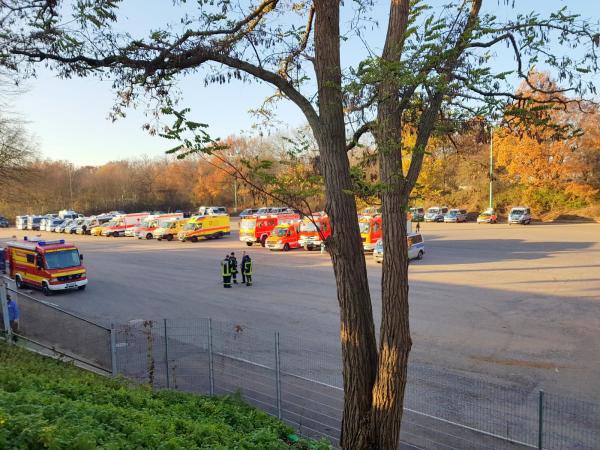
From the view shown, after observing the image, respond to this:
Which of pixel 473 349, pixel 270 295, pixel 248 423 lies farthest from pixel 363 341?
pixel 270 295

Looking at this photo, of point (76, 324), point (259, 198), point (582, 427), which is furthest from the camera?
point (76, 324)

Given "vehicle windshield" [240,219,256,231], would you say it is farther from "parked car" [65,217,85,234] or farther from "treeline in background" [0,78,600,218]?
"parked car" [65,217,85,234]

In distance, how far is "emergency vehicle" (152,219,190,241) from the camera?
3919cm

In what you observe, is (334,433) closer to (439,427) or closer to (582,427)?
(439,427)

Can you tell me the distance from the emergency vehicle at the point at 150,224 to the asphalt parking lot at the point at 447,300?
9560 mm

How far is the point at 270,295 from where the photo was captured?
691 inches

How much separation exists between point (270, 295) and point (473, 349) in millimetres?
8304

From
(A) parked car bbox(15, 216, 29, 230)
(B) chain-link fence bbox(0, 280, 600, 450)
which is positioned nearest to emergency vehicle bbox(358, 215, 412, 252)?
(B) chain-link fence bbox(0, 280, 600, 450)

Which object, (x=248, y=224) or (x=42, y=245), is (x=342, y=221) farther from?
(x=248, y=224)

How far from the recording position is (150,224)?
1614 inches

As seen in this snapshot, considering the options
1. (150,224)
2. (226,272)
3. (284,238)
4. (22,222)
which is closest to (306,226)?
(284,238)

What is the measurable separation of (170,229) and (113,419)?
35660 millimetres

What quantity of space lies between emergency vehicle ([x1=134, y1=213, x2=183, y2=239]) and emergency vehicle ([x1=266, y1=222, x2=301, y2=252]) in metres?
13.0

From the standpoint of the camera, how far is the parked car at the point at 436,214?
54812 mm
